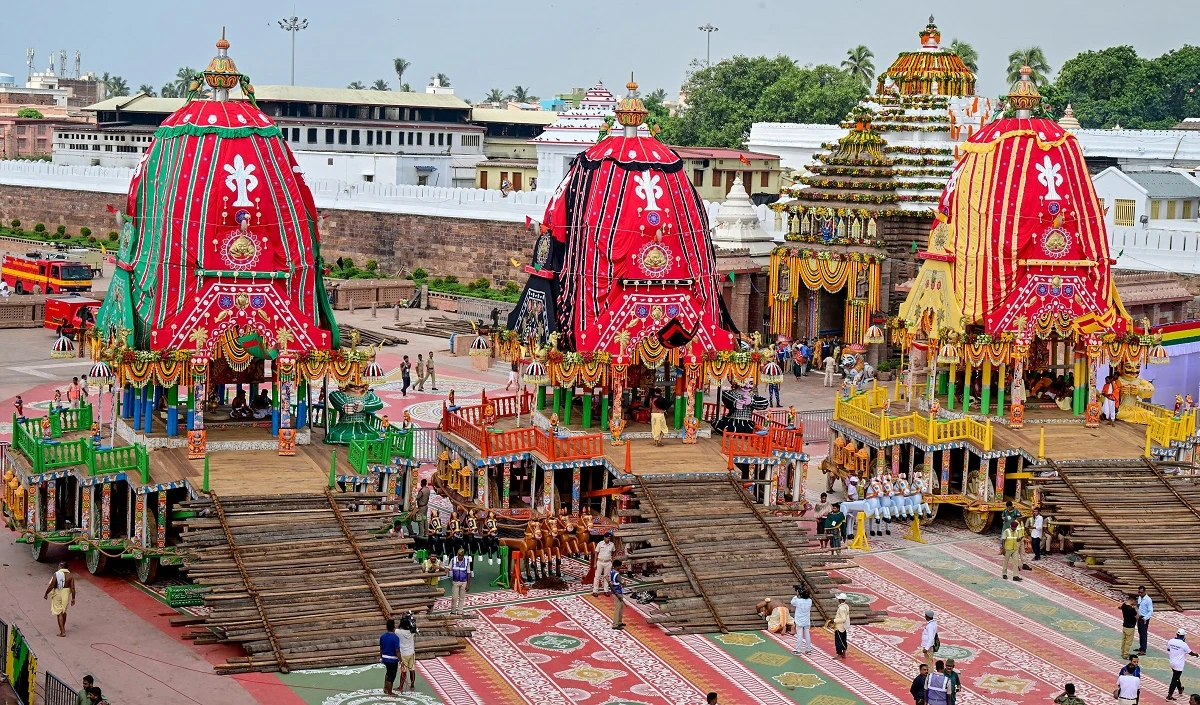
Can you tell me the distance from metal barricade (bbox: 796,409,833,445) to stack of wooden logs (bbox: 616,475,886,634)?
11.7m

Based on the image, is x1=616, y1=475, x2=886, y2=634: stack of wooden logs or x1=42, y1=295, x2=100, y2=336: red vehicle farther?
x1=42, y1=295, x2=100, y2=336: red vehicle

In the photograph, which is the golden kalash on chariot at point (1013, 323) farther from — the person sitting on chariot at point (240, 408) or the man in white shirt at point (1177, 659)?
the person sitting on chariot at point (240, 408)

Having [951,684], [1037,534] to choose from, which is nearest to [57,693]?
[951,684]

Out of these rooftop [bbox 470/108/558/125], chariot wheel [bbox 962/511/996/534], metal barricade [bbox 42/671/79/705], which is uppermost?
rooftop [bbox 470/108/558/125]

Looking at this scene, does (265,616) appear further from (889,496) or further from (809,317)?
(809,317)

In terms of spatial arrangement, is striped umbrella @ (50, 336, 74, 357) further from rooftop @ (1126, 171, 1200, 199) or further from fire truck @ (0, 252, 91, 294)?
rooftop @ (1126, 171, 1200, 199)

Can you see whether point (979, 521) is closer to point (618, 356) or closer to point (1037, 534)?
point (1037, 534)

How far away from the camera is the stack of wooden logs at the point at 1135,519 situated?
105ft

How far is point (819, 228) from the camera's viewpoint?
191ft

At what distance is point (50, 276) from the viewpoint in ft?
222

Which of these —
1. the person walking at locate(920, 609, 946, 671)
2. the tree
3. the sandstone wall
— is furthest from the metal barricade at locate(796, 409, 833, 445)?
the tree

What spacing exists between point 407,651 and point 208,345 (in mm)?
9338

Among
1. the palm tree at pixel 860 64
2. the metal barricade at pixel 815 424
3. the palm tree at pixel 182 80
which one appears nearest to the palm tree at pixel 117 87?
the palm tree at pixel 182 80

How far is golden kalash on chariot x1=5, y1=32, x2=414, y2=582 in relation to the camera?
3197 centimetres
